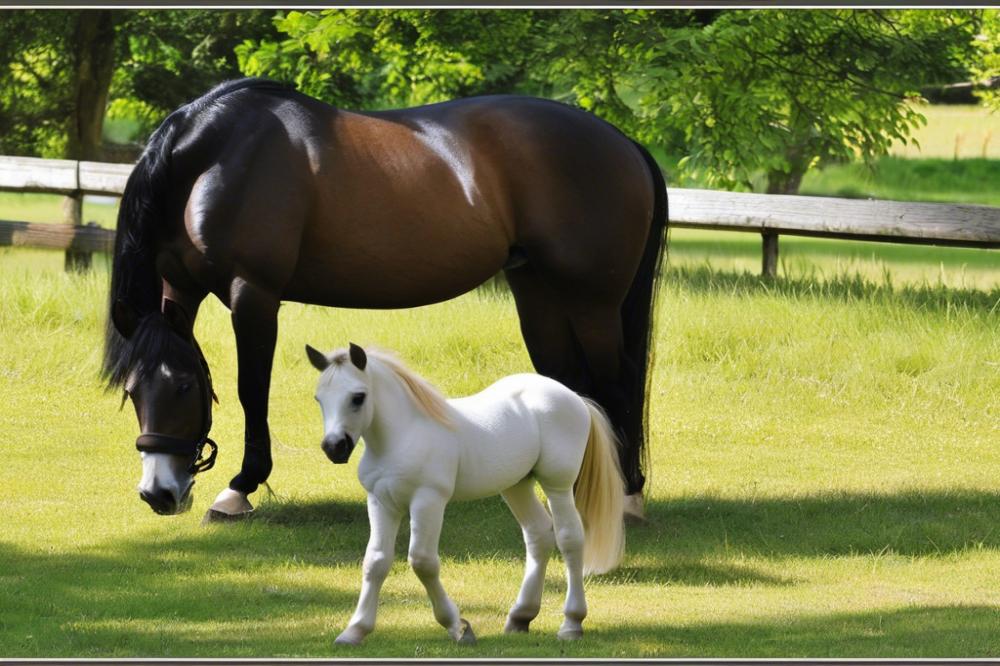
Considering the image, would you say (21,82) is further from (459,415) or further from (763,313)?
(459,415)

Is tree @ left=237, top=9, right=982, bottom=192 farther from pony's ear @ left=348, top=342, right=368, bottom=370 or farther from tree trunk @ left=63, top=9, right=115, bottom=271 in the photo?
pony's ear @ left=348, top=342, right=368, bottom=370

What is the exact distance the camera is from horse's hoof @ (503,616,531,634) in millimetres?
5070

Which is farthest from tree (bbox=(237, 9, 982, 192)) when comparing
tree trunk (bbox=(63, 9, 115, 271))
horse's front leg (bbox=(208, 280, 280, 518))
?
horse's front leg (bbox=(208, 280, 280, 518))

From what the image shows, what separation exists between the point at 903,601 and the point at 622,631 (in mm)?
1374

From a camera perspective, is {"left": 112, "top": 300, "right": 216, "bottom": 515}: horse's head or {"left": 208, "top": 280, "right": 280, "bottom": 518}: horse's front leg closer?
{"left": 112, "top": 300, "right": 216, "bottom": 515}: horse's head

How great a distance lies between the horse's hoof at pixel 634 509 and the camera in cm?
711

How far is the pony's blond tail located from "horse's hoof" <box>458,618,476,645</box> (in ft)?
1.89

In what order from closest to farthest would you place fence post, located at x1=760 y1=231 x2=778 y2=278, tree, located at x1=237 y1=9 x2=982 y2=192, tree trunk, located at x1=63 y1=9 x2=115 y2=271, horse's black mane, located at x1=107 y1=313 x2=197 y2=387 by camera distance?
1. horse's black mane, located at x1=107 y1=313 x2=197 y2=387
2. fence post, located at x1=760 y1=231 x2=778 y2=278
3. tree, located at x1=237 y1=9 x2=982 y2=192
4. tree trunk, located at x1=63 y1=9 x2=115 y2=271

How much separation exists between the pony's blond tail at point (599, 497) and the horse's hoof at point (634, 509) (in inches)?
65.4

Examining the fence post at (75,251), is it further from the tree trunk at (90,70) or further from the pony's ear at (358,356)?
the pony's ear at (358,356)

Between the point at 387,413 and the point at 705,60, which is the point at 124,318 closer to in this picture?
the point at 387,413

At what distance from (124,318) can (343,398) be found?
5.90 ft

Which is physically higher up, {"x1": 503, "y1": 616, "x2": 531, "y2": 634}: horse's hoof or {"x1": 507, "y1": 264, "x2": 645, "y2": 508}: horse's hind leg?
{"x1": 507, "y1": 264, "x2": 645, "y2": 508}: horse's hind leg

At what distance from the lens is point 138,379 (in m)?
5.76
